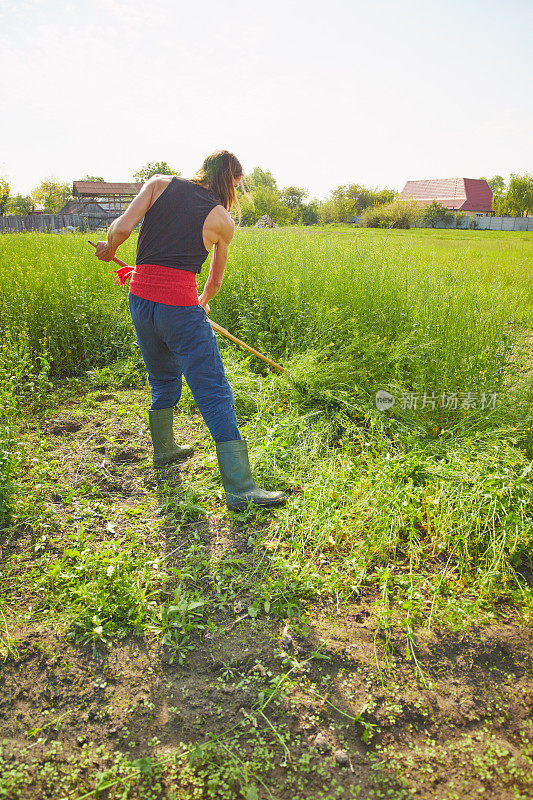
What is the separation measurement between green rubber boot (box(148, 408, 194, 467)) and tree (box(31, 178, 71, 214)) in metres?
54.3

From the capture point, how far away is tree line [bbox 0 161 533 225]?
20.8 meters

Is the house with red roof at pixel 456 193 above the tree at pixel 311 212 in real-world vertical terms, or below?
above

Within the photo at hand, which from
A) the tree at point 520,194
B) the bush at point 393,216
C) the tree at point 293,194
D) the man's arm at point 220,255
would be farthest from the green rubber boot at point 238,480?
the tree at point 520,194

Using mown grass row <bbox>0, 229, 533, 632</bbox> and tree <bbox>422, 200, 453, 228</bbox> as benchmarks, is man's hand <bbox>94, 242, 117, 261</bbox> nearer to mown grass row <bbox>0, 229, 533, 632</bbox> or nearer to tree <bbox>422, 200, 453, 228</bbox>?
mown grass row <bbox>0, 229, 533, 632</bbox>

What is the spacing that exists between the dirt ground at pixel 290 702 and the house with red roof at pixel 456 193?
5141 cm

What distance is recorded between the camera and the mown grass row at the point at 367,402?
2.37m

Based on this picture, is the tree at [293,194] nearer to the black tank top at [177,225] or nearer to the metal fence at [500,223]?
the metal fence at [500,223]

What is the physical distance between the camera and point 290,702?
176 centimetres

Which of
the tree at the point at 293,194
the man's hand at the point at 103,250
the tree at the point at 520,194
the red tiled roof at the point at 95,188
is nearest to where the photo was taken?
the man's hand at the point at 103,250

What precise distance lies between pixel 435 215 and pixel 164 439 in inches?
1434

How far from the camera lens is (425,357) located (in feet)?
12.3

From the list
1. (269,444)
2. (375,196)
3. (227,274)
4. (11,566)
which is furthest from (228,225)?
(375,196)

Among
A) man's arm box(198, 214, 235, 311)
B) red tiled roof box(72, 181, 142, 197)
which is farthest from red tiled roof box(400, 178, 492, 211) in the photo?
man's arm box(198, 214, 235, 311)

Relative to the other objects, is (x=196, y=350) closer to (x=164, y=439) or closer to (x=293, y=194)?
(x=164, y=439)
